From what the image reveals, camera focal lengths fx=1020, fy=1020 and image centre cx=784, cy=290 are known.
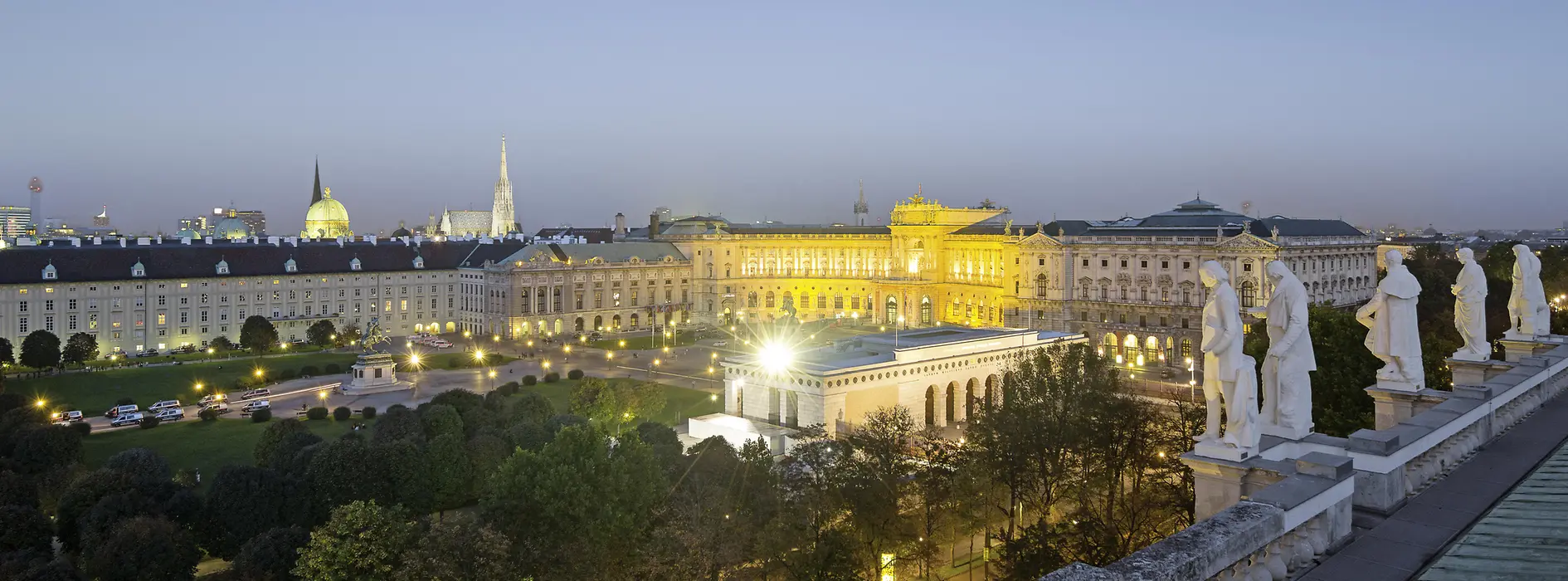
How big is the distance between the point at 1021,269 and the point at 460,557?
249 ft

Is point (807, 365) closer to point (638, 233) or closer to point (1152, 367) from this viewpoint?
point (1152, 367)

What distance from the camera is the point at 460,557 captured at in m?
25.8

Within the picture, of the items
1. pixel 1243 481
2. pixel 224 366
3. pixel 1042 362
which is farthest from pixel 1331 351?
pixel 224 366

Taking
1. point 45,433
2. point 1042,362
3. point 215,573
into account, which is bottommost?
point 215,573

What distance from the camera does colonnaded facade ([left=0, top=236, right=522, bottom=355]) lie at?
8381 cm

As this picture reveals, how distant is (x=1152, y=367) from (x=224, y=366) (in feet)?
233

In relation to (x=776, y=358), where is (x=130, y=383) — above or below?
below

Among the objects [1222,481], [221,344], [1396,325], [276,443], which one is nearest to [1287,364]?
[1222,481]

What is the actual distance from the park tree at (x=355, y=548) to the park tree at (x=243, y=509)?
9.38 m

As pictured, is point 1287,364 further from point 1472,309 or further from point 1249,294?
point 1249,294

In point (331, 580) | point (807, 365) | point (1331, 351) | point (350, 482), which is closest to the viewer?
point (331, 580)

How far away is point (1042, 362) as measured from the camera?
3853 centimetres

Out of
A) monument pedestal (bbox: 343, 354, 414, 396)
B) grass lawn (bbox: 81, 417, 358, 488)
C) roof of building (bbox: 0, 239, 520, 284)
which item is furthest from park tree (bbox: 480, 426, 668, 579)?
roof of building (bbox: 0, 239, 520, 284)

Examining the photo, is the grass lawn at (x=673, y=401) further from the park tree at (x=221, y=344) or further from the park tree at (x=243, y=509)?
the park tree at (x=221, y=344)
